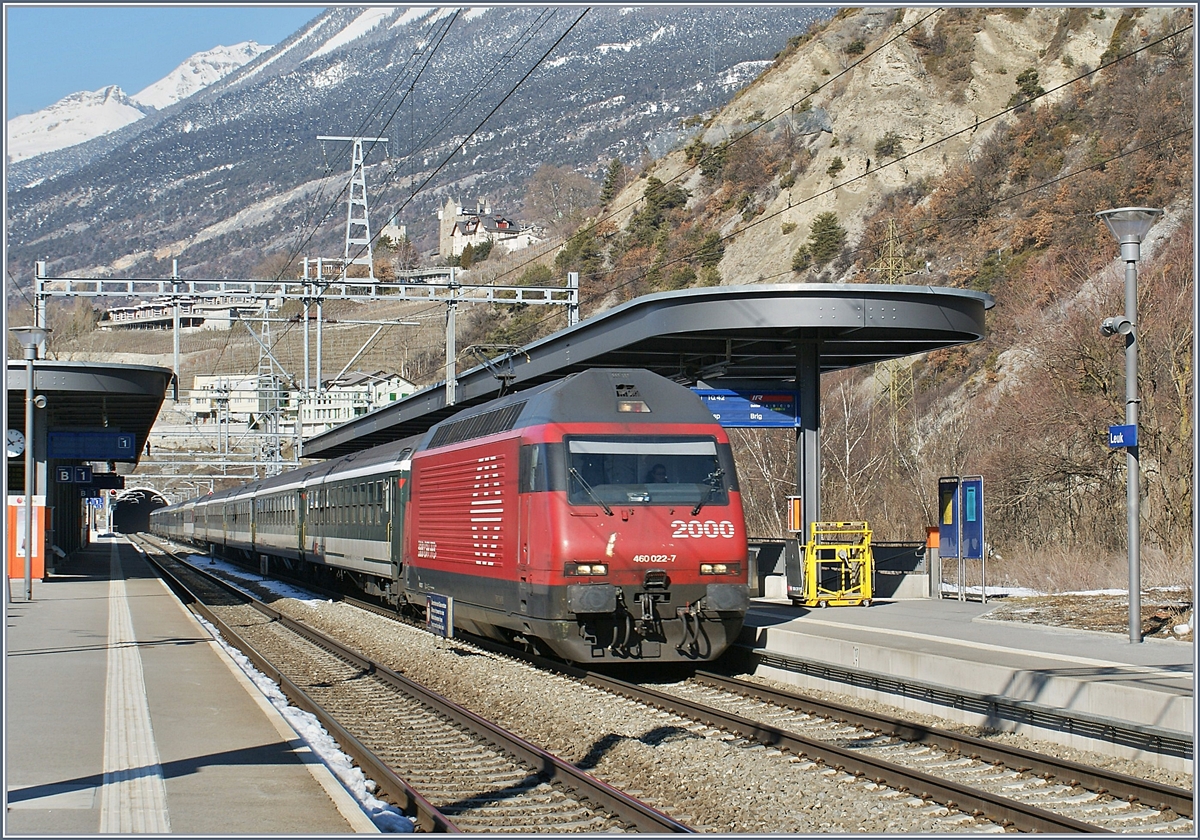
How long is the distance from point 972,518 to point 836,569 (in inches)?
90.3

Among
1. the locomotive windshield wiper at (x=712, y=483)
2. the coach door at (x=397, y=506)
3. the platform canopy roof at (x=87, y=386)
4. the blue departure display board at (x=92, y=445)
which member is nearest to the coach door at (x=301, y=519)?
the platform canopy roof at (x=87, y=386)

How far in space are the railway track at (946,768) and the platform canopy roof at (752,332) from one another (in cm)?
755

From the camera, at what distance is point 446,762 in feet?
33.8

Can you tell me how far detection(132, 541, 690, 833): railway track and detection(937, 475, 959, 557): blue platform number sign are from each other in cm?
985

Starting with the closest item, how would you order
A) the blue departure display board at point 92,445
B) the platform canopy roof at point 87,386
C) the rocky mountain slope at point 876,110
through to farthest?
the platform canopy roof at point 87,386 → the blue departure display board at point 92,445 → the rocky mountain slope at point 876,110

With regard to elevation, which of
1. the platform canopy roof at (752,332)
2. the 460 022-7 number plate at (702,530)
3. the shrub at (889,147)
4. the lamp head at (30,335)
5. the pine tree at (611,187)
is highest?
the pine tree at (611,187)

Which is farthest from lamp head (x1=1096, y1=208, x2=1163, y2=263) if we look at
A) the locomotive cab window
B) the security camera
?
the locomotive cab window

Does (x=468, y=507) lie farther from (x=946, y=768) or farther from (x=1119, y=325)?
(x=946, y=768)

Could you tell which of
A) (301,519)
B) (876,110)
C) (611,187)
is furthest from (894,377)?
(611,187)

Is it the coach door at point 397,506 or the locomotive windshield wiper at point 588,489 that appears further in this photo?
the coach door at point 397,506

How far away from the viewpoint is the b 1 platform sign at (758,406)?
71.7 feet

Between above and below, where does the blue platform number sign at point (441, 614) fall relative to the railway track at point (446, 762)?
above

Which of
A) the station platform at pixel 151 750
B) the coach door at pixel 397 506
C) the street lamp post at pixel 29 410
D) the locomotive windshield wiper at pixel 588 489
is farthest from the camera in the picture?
the street lamp post at pixel 29 410

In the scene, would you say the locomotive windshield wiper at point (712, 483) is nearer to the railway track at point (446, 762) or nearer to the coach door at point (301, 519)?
the railway track at point (446, 762)
